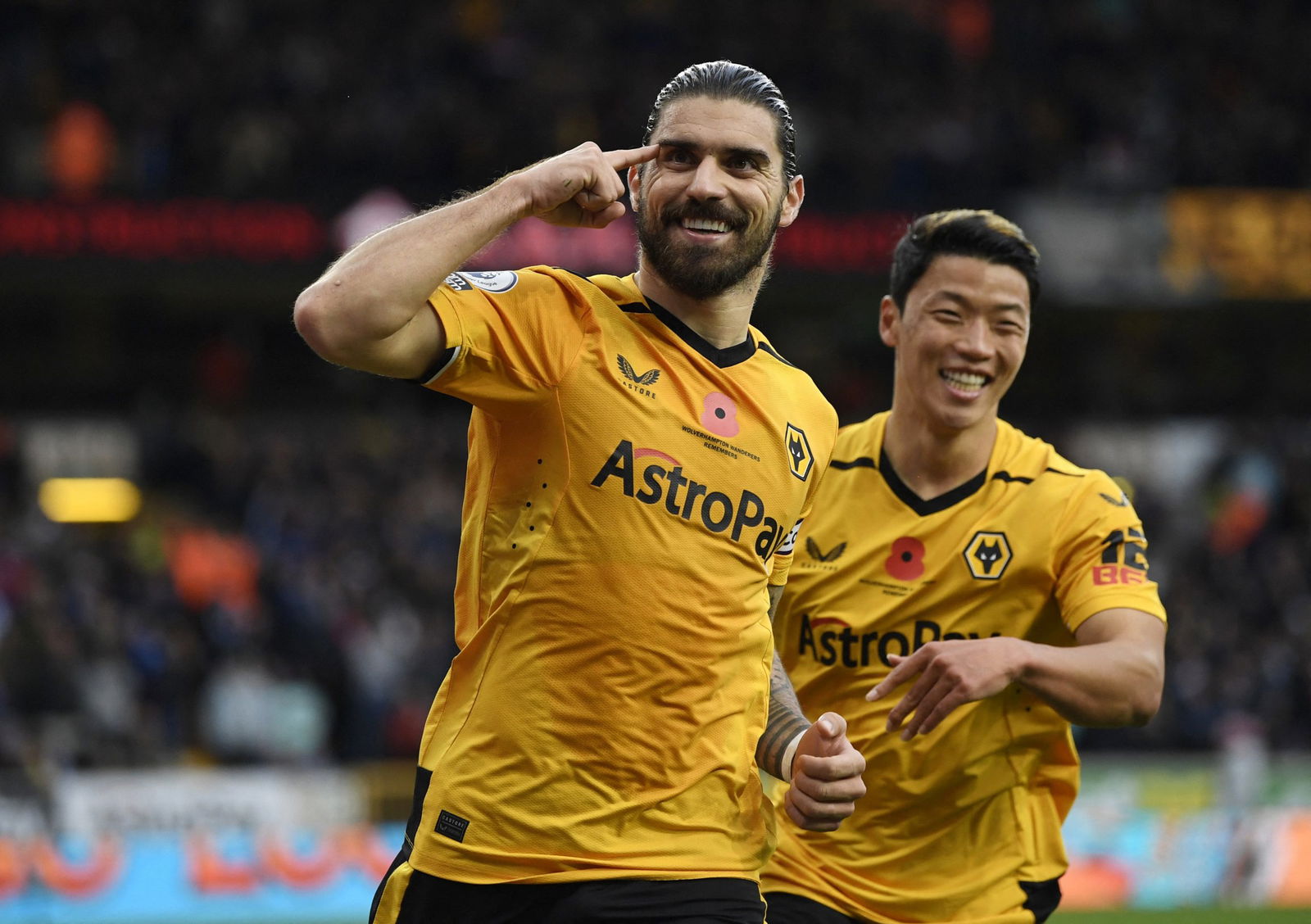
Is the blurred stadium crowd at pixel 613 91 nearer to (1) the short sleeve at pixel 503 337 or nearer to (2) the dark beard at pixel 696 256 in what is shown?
→ (2) the dark beard at pixel 696 256

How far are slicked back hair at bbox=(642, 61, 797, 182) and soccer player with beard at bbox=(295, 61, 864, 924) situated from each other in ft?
0.22

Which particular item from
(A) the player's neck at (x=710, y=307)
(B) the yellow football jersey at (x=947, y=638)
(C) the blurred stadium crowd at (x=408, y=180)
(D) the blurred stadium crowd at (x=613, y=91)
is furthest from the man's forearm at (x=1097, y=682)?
(D) the blurred stadium crowd at (x=613, y=91)

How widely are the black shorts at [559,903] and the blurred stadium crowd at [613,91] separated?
14.8 metres

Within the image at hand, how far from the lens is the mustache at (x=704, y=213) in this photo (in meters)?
3.54

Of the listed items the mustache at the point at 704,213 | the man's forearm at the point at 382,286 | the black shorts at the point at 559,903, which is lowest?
the black shorts at the point at 559,903

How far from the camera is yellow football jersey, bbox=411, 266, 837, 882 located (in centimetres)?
330

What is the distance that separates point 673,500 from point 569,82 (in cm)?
1662

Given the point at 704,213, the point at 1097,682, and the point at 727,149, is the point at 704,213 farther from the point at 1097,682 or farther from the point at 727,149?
the point at 1097,682

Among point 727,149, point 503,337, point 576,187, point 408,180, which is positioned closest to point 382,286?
point 503,337

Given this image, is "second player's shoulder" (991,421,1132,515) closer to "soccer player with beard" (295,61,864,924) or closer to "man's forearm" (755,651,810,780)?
"man's forearm" (755,651,810,780)

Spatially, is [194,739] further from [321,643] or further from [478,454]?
[478,454]

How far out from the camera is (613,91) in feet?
63.7

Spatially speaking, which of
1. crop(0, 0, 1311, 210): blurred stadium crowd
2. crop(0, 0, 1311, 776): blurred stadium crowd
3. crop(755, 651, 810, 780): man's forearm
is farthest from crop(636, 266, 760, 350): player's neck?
crop(0, 0, 1311, 210): blurred stadium crowd

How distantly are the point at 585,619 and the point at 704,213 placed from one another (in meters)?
0.91
